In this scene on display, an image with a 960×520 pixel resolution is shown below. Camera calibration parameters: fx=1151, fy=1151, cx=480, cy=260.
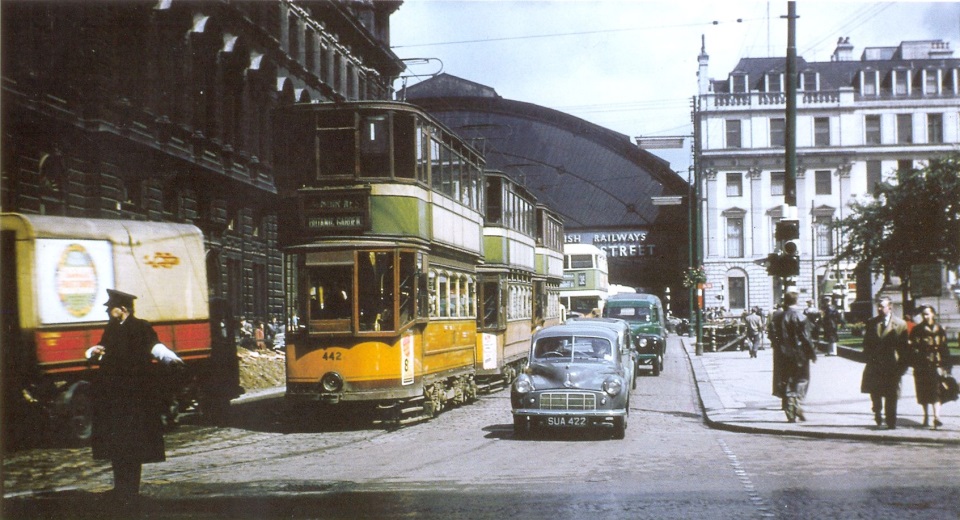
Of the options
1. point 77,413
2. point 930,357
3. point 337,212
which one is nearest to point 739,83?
point 930,357

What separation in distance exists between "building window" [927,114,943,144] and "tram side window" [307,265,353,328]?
48167 mm

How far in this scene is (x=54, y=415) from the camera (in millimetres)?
15938

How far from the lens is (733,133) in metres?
86.4

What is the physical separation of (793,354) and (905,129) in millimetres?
53592

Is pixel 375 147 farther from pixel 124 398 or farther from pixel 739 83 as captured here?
pixel 739 83

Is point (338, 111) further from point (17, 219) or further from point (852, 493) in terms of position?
point (852, 493)

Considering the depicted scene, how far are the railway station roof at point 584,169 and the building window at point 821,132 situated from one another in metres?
17.9

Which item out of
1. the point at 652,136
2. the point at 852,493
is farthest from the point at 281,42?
the point at 852,493

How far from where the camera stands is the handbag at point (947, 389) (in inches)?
648

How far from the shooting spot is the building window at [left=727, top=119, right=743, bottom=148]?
3391 inches

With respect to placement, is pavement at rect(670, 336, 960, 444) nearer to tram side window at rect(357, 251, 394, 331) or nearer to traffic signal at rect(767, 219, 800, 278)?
traffic signal at rect(767, 219, 800, 278)

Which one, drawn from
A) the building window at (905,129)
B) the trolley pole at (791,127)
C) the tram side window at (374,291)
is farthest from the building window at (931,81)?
the tram side window at (374,291)

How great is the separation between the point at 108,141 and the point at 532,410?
48.6 ft

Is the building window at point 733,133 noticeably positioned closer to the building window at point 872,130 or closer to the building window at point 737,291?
the building window at point 737,291
